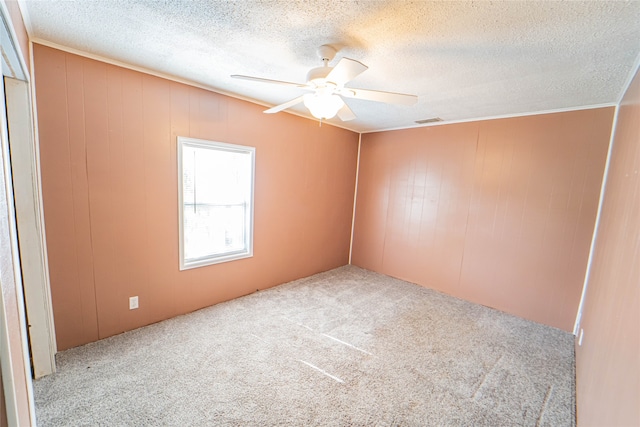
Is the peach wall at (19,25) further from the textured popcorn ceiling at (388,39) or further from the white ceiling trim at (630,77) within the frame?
the white ceiling trim at (630,77)

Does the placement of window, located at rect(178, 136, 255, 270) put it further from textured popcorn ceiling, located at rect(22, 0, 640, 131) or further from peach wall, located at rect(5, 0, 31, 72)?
peach wall, located at rect(5, 0, 31, 72)

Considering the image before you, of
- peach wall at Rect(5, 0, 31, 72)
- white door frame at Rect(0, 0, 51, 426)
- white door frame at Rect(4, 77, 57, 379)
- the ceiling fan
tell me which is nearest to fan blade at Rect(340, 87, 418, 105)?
the ceiling fan

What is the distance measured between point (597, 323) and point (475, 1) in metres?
2.08

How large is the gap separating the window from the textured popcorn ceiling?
74 centimetres

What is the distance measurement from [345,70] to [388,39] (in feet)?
1.46

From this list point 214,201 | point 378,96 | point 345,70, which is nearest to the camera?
point 345,70

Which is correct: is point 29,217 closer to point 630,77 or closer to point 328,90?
point 328,90

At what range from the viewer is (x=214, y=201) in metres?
2.93

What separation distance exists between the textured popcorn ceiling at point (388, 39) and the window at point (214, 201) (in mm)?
744

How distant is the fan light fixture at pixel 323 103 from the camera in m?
1.68

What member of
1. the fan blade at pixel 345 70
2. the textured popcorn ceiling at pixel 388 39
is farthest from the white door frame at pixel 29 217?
the fan blade at pixel 345 70

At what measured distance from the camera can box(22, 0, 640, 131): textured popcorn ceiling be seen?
136cm

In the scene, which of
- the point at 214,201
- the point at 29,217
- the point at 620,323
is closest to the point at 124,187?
the point at 29,217

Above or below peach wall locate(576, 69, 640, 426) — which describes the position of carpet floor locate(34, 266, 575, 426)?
below
